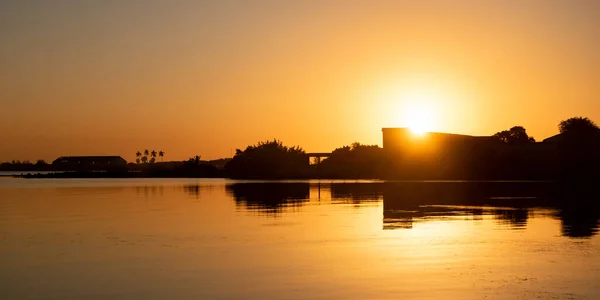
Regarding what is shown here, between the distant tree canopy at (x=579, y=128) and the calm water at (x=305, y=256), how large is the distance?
8041cm

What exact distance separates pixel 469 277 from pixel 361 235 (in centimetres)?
1249

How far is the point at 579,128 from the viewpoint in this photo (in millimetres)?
120438

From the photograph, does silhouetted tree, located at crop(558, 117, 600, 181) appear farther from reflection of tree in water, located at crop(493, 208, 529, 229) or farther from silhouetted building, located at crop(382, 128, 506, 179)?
reflection of tree in water, located at crop(493, 208, 529, 229)

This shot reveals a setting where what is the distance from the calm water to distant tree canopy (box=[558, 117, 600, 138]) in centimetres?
8041

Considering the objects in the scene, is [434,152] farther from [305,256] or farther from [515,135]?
[305,256]

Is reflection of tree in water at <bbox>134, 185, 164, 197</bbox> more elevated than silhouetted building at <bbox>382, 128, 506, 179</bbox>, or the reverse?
silhouetted building at <bbox>382, 128, 506, 179</bbox>

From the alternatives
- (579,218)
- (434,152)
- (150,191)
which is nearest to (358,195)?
(150,191)

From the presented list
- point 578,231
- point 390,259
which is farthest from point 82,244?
point 578,231

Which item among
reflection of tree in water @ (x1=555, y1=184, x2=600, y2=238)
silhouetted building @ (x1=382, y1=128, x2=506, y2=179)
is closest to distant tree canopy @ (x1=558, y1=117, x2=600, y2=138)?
silhouetted building @ (x1=382, y1=128, x2=506, y2=179)

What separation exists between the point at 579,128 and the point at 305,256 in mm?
105141

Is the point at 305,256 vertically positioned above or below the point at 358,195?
below

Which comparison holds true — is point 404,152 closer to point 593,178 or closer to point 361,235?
point 593,178

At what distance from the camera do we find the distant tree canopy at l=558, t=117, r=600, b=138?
394 feet

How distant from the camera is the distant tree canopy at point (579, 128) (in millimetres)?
120000
